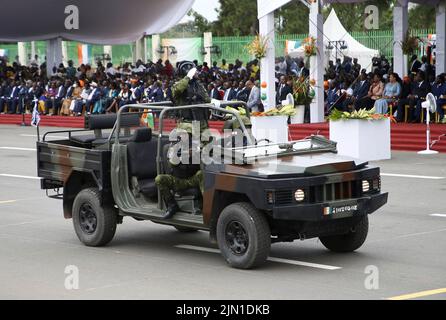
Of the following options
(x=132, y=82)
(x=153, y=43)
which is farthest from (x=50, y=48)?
(x=153, y=43)

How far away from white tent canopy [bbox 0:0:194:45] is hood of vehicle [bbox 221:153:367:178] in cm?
2924

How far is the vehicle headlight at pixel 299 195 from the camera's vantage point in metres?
10.1

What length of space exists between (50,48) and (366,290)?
33.8 meters

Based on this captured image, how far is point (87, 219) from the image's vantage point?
1221 cm

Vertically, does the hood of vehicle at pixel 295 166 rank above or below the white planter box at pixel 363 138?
above

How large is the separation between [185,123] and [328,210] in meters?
2.21

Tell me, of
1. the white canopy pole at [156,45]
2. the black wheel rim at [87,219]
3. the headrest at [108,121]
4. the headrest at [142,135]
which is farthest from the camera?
the white canopy pole at [156,45]

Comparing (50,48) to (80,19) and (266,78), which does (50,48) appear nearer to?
(80,19)

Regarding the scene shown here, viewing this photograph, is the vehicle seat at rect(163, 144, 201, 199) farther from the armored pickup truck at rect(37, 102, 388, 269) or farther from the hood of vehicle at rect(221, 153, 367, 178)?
the hood of vehicle at rect(221, 153, 367, 178)

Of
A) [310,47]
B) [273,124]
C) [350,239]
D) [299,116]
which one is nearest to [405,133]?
[273,124]

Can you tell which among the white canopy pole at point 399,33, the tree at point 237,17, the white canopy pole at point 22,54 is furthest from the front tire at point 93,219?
the tree at point 237,17

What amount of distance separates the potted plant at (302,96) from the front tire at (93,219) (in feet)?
49.3

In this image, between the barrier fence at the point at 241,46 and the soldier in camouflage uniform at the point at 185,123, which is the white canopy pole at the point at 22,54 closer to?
the barrier fence at the point at 241,46

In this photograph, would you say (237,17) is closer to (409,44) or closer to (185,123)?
(409,44)
